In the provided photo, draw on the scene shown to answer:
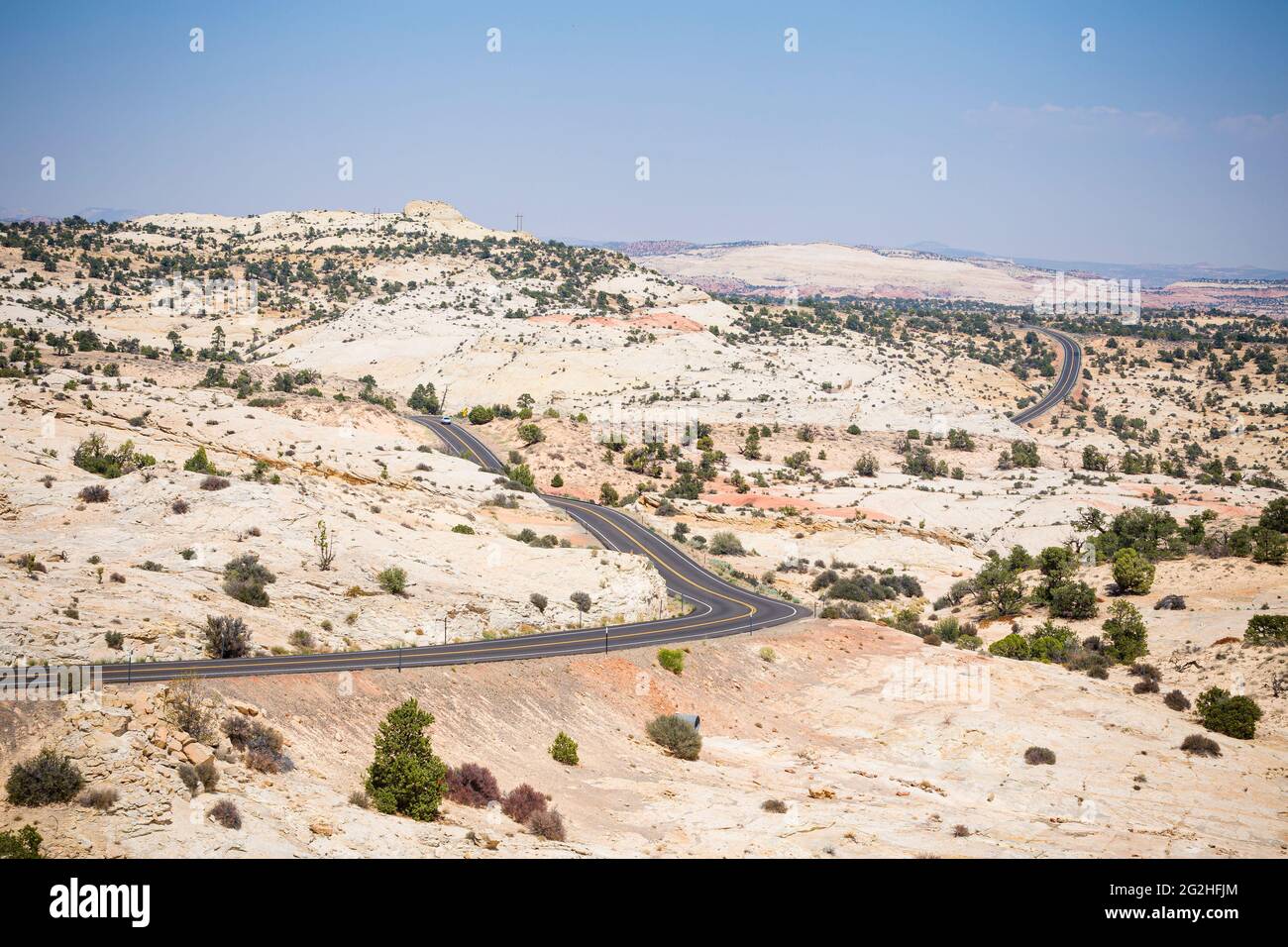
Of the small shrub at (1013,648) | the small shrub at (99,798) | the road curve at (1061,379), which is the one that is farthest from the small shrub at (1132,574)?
the road curve at (1061,379)

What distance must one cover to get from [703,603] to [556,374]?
282ft

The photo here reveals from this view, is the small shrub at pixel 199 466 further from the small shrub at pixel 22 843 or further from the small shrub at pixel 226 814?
the small shrub at pixel 22 843

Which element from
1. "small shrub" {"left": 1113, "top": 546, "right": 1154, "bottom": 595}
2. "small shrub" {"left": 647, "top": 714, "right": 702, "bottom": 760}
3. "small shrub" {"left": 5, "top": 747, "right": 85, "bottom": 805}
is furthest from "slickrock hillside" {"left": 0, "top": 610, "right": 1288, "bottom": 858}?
"small shrub" {"left": 1113, "top": 546, "right": 1154, "bottom": 595}

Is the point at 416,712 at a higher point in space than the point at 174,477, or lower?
lower

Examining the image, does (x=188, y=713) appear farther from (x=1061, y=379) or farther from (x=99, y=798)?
(x=1061, y=379)

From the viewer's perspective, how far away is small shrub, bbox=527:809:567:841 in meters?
25.7

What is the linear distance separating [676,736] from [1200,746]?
66.4 ft

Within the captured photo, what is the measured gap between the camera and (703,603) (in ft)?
178

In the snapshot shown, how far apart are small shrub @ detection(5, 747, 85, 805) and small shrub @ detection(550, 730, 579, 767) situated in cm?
1527

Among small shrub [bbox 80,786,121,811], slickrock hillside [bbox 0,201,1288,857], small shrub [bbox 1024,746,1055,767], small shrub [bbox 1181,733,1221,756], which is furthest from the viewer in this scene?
small shrub [bbox 1181,733,1221,756]

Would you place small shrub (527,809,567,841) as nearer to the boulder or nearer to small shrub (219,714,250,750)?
small shrub (219,714,250,750)

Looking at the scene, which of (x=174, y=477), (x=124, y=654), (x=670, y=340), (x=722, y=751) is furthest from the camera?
Result: (x=670, y=340)
